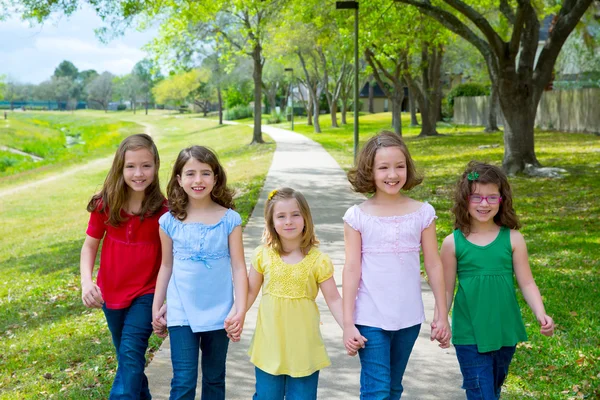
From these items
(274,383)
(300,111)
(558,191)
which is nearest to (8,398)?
(274,383)

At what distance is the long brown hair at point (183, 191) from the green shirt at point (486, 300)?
4.20 feet

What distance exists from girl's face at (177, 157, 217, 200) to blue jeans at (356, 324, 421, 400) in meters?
1.08

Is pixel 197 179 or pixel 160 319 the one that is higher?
pixel 197 179

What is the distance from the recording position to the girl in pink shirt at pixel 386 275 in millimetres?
3502

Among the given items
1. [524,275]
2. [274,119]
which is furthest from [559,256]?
[274,119]

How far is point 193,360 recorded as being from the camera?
3.69 m

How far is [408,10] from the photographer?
72.6 feet

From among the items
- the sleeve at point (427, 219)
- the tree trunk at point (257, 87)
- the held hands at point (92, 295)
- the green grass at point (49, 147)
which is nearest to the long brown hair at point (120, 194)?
the held hands at point (92, 295)

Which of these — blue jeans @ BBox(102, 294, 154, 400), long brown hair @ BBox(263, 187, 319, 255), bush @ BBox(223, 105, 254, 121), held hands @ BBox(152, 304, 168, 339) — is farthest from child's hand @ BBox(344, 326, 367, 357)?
bush @ BBox(223, 105, 254, 121)

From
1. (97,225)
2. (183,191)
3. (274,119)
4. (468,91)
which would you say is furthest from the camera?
(274,119)

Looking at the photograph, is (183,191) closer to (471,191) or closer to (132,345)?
(132,345)

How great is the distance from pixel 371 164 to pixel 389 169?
0.35 feet

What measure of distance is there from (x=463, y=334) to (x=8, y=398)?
10.7ft

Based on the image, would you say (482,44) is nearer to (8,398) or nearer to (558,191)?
(558,191)
